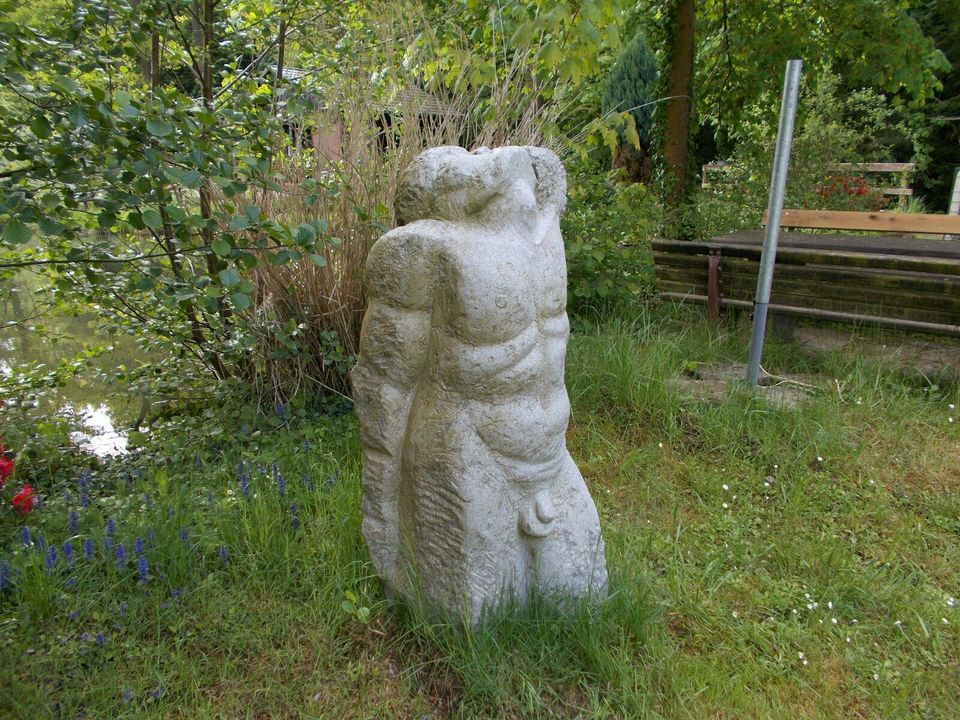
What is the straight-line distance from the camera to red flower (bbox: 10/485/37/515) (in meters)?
2.68

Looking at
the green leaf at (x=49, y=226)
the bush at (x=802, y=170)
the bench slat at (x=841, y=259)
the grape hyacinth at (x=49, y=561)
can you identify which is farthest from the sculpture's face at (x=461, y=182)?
the bush at (x=802, y=170)

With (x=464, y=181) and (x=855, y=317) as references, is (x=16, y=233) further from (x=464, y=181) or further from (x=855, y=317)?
(x=855, y=317)

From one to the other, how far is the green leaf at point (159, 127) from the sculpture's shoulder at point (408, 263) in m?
0.65

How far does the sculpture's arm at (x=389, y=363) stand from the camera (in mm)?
1813

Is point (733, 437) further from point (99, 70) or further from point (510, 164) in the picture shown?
point (99, 70)

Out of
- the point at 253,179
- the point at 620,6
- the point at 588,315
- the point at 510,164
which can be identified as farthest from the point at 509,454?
the point at 588,315

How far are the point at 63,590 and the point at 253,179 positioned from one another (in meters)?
1.52

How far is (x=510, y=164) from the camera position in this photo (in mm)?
1835

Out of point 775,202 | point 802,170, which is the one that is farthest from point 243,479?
point 802,170

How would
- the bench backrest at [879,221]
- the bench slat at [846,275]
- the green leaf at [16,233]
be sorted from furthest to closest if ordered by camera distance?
1. the bench backrest at [879,221]
2. the bench slat at [846,275]
3. the green leaf at [16,233]

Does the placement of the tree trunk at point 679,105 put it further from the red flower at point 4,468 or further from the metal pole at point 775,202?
the red flower at point 4,468

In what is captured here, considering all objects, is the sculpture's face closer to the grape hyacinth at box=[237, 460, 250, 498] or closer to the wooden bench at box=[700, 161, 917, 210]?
the grape hyacinth at box=[237, 460, 250, 498]

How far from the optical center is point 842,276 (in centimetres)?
436

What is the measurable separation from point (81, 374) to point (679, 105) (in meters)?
5.74
